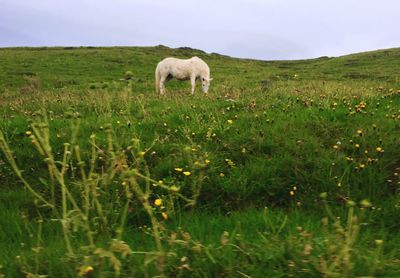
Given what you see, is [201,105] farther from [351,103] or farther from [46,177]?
[46,177]

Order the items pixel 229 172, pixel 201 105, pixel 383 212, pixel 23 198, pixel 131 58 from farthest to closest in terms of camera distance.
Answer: pixel 131 58 → pixel 201 105 → pixel 229 172 → pixel 23 198 → pixel 383 212

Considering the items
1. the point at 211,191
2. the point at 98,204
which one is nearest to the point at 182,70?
the point at 211,191

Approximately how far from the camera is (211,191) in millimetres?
6180

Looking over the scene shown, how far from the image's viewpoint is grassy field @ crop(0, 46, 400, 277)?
347 centimetres

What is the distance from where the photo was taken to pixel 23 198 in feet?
19.9

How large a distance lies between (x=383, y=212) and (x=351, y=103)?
478 cm

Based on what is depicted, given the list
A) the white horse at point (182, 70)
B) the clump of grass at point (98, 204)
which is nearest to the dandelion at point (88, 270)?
the clump of grass at point (98, 204)

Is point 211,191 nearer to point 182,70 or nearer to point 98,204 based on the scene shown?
point 98,204

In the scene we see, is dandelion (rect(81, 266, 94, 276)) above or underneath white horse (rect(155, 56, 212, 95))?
underneath

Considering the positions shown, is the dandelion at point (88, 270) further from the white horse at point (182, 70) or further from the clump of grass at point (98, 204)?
the white horse at point (182, 70)

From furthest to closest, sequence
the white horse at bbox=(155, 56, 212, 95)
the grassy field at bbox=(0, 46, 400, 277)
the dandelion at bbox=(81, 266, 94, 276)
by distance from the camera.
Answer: the white horse at bbox=(155, 56, 212, 95), the grassy field at bbox=(0, 46, 400, 277), the dandelion at bbox=(81, 266, 94, 276)

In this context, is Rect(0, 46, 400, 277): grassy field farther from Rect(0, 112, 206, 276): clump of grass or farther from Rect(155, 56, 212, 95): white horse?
Rect(155, 56, 212, 95): white horse

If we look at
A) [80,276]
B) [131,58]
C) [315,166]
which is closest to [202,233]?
[80,276]

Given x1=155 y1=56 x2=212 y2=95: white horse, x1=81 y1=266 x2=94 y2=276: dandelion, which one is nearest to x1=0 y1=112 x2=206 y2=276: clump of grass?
x1=81 y1=266 x2=94 y2=276: dandelion
